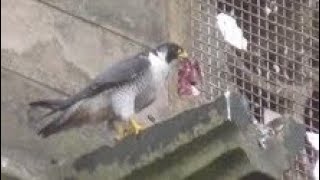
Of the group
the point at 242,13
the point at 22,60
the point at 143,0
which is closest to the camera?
the point at 22,60

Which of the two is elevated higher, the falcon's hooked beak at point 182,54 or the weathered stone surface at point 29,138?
the falcon's hooked beak at point 182,54

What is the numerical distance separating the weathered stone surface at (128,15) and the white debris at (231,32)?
34cm

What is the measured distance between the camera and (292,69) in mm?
6543

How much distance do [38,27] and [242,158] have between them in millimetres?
766

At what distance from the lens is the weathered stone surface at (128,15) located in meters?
5.95

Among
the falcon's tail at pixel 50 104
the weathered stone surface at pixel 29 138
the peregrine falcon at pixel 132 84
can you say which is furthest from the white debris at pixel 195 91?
the falcon's tail at pixel 50 104

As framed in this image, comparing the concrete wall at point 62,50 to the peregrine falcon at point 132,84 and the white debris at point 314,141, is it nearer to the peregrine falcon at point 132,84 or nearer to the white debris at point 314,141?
the peregrine falcon at point 132,84

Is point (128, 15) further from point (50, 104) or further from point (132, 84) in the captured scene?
point (50, 104)

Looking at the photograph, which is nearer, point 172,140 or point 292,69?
point 172,140

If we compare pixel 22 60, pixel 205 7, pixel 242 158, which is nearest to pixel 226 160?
pixel 242 158

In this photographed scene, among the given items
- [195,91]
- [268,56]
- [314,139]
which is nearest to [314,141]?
[314,139]

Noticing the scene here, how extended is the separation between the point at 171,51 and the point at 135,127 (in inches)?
15.7

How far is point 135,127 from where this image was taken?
560 cm

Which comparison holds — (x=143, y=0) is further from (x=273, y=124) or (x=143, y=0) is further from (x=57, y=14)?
(x=273, y=124)
